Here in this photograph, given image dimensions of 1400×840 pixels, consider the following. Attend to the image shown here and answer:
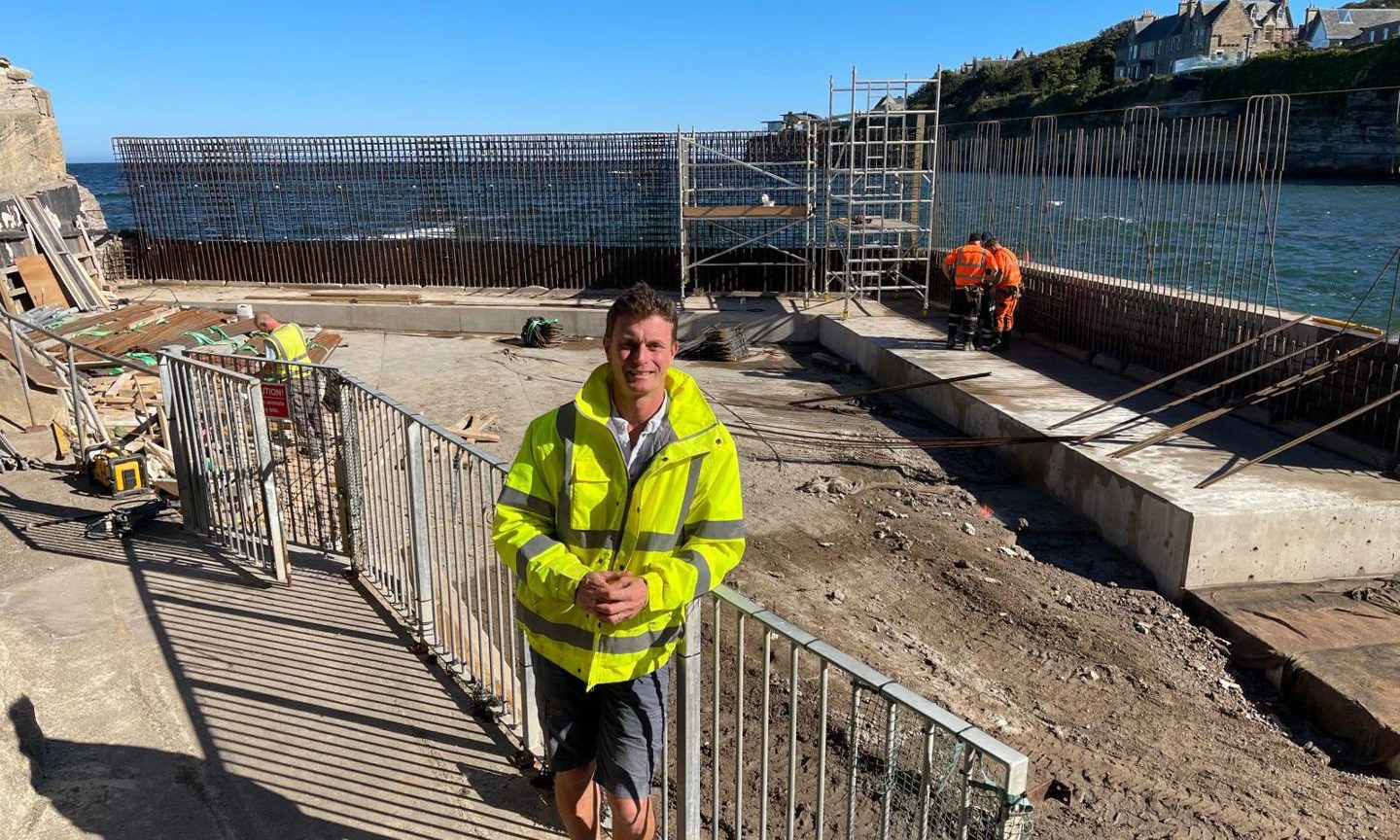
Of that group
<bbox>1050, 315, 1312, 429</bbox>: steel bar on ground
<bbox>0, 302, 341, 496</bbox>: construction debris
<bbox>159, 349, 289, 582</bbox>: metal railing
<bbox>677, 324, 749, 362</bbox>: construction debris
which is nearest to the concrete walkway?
<bbox>159, 349, 289, 582</bbox>: metal railing

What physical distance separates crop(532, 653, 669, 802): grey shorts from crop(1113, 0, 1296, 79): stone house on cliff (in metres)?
93.9

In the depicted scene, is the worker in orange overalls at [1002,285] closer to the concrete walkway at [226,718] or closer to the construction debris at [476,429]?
the construction debris at [476,429]

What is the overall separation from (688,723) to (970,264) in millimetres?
11650

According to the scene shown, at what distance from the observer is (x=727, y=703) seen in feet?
18.9

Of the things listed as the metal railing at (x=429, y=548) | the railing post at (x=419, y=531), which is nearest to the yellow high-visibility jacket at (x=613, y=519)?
the metal railing at (x=429, y=548)

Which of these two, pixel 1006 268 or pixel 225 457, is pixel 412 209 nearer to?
pixel 1006 268

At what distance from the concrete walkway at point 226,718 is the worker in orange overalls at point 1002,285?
10632 millimetres

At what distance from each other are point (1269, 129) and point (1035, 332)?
220 inches

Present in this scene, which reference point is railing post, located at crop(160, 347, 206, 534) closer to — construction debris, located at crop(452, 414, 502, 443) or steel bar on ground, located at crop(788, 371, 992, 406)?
construction debris, located at crop(452, 414, 502, 443)

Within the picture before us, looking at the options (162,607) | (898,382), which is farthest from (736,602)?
(898,382)

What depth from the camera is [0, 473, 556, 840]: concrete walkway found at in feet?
11.7

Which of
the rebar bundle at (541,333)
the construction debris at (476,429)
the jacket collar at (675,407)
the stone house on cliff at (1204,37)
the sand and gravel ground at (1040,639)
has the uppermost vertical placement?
the stone house on cliff at (1204,37)

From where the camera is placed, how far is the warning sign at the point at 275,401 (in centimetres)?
570

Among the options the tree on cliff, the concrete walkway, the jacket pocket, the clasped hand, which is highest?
the tree on cliff
